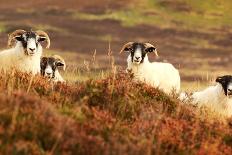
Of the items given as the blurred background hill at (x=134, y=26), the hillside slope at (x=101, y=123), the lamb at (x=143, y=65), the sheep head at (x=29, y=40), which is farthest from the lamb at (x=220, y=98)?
the blurred background hill at (x=134, y=26)

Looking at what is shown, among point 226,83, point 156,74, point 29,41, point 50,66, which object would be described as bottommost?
point 226,83

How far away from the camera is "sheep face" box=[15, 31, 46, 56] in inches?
631

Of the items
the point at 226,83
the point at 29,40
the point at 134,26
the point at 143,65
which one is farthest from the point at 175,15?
the point at 29,40

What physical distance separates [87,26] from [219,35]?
15321 millimetres

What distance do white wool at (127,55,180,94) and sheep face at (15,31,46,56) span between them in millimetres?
2524

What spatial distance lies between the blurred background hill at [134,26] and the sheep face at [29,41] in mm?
37650

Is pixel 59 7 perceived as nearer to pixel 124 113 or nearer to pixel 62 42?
pixel 62 42

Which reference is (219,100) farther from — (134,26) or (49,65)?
(134,26)

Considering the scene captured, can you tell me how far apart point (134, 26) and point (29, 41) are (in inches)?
2596

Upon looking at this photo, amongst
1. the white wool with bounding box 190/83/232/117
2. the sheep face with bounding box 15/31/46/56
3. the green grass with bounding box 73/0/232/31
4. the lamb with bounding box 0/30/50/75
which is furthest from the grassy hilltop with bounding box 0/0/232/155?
the green grass with bounding box 73/0/232/31

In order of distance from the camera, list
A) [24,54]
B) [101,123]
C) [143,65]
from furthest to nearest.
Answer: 1. [143,65]
2. [24,54]
3. [101,123]

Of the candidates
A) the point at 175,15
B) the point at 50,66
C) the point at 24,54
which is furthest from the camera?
the point at 175,15

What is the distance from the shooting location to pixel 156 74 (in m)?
19.0

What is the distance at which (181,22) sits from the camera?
86250 mm
